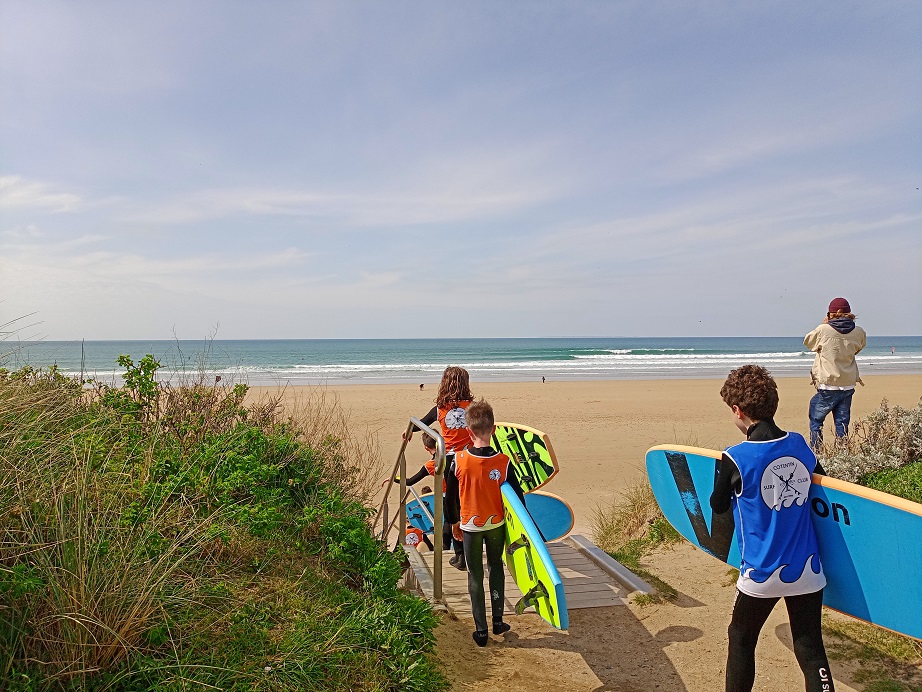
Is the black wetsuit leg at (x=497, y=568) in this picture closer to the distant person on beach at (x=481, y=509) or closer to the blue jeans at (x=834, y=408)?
the distant person on beach at (x=481, y=509)

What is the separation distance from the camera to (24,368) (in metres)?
4.91

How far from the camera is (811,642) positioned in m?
2.90

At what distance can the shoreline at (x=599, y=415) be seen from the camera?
32.6ft

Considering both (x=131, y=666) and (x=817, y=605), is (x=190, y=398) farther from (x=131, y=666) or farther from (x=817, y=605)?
(x=817, y=605)

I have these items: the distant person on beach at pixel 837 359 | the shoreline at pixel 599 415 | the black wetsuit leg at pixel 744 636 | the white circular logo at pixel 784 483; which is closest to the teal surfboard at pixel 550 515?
the shoreline at pixel 599 415

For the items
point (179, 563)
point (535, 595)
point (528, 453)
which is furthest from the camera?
point (528, 453)

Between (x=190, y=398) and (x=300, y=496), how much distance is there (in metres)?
1.43

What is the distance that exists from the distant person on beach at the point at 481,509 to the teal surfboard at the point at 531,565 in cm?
7

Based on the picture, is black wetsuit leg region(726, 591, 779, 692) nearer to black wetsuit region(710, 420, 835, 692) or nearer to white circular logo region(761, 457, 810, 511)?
black wetsuit region(710, 420, 835, 692)

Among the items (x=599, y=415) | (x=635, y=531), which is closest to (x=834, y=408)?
(x=635, y=531)

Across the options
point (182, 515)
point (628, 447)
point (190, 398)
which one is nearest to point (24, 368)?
point (190, 398)

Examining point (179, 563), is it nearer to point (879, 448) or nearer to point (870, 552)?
point (870, 552)

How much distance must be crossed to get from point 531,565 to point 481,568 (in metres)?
0.43

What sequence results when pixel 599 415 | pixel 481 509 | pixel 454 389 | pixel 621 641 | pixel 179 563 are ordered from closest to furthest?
pixel 179 563 < pixel 481 509 < pixel 621 641 < pixel 454 389 < pixel 599 415
